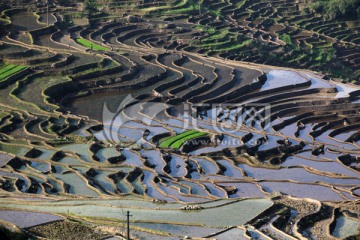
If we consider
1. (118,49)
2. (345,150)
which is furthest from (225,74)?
(345,150)

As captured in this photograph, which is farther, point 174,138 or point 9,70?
point 9,70

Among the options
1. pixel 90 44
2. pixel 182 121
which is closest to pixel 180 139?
pixel 182 121

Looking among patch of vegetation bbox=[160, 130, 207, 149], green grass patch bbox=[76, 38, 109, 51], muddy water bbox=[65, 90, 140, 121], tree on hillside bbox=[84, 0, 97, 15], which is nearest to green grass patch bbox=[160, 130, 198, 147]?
patch of vegetation bbox=[160, 130, 207, 149]

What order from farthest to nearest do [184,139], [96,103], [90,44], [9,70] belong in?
[90,44] < [9,70] < [96,103] < [184,139]

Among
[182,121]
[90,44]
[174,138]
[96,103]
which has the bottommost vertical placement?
[96,103]

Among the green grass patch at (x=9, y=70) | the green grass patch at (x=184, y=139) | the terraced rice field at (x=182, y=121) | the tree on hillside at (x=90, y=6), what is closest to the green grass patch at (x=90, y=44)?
the terraced rice field at (x=182, y=121)

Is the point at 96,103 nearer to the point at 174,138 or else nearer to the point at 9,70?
the point at 9,70

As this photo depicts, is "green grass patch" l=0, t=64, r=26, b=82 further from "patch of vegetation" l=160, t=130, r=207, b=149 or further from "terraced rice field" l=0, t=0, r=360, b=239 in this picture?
"patch of vegetation" l=160, t=130, r=207, b=149

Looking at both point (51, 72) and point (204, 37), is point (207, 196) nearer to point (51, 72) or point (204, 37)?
point (51, 72)
